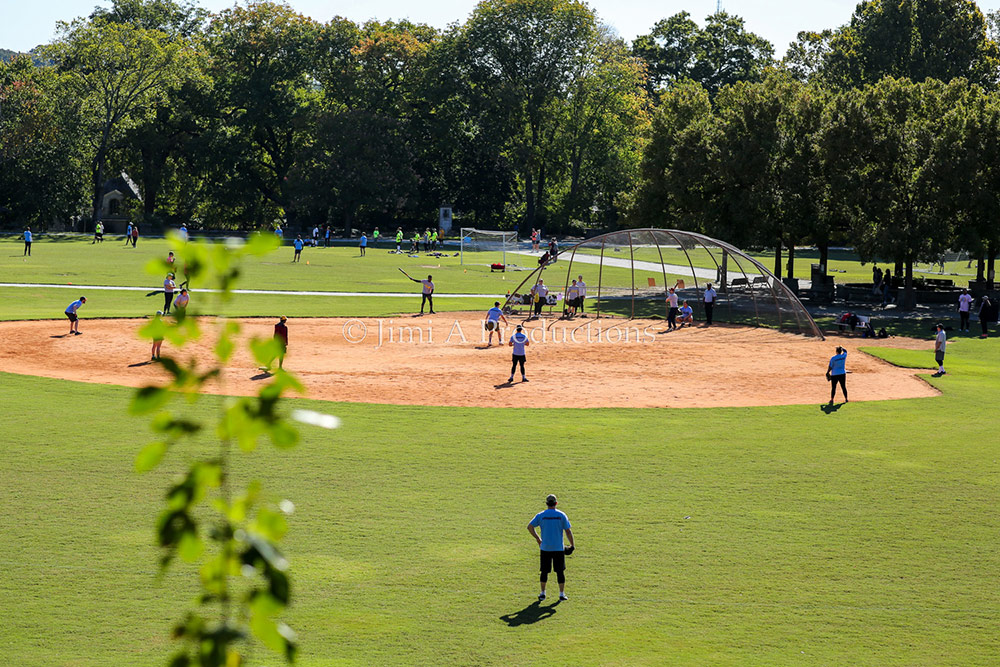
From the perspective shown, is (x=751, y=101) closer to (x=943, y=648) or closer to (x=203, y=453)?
(x=203, y=453)

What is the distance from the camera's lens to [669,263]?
77688 mm

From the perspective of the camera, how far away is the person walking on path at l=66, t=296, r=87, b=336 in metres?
34.9

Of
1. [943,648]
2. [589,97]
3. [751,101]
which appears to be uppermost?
[589,97]

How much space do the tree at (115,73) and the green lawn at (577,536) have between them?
3099 inches

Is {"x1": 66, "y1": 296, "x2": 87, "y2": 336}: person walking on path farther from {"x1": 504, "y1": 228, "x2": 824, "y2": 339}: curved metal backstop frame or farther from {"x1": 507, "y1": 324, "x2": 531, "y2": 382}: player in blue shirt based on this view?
{"x1": 504, "y1": 228, "x2": 824, "y2": 339}: curved metal backstop frame

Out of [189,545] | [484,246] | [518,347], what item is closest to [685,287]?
[484,246]

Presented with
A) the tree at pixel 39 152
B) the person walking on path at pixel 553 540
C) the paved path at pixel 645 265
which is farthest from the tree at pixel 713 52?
the person walking on path at pixel 553 540

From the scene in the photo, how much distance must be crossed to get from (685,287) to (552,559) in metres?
50.6

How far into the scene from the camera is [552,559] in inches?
537

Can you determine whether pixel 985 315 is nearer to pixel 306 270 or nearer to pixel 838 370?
pixel 838 370

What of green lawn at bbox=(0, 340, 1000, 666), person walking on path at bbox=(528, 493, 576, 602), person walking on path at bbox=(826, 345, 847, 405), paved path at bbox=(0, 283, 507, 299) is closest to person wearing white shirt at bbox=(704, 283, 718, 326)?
paved path at bbox=(0, 283, 507, 299)

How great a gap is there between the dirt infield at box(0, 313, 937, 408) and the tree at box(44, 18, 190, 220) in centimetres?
6358

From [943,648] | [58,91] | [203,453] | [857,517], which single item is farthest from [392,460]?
[58,91]

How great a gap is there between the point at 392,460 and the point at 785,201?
36882 mm
